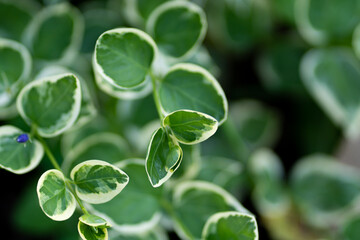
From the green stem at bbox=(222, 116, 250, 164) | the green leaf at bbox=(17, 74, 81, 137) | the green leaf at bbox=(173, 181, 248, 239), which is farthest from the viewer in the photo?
the green stem at bbox=(222, 116, 250, 164)

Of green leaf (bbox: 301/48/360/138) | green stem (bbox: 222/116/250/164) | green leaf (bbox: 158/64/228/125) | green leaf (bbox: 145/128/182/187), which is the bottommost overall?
green stem (bbox: 222/116/250/164)

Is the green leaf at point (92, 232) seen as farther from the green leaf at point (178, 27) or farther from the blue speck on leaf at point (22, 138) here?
the green leaf at point (178, 27)

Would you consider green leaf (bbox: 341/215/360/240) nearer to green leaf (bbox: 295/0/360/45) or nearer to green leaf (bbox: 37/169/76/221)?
green leaf (bbox: 295/0/360/45)

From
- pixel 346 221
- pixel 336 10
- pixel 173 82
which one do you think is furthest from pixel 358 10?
pixel 173 82

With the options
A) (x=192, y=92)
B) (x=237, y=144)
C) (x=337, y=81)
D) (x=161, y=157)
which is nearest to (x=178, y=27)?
(x=192, y=92)

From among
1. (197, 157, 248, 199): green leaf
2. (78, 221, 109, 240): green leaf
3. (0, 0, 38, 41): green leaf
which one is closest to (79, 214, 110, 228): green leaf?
(78, 221, 109, 240): green leaf

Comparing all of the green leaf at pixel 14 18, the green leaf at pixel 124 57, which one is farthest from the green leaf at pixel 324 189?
the green leaf at pixel 14 18

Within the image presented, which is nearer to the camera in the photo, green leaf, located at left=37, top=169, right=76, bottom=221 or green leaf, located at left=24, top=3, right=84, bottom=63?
green leaf, located at left=37, top=169, right=76, bottom=221

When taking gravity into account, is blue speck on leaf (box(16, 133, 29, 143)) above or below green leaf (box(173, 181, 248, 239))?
above
